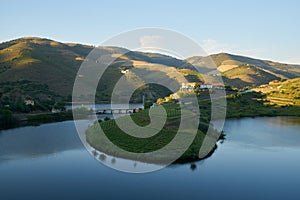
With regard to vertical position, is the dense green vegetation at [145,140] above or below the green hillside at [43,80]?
below

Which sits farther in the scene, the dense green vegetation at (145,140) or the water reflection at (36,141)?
the water reflection at (36,141)

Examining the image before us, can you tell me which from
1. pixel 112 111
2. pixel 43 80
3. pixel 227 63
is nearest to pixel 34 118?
pixel 112 111

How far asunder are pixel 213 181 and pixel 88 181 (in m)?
6.41

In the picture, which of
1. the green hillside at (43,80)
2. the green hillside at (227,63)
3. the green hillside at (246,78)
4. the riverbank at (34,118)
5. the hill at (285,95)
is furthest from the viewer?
the green hillside at (227,63)

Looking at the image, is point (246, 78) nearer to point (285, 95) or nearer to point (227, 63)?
point (227, 63)

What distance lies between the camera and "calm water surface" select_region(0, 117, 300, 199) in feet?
45.6

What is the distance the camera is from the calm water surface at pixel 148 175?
1389 cm

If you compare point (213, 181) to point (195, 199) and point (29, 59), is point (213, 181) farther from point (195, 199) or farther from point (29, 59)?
point (29, 59)

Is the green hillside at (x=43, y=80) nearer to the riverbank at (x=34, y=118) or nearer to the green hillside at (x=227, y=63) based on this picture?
the riverbank at (x=34, y=118)

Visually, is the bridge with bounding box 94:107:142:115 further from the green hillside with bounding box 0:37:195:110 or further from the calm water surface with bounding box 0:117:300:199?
the calm water surface with bounding box 0:117:300:199

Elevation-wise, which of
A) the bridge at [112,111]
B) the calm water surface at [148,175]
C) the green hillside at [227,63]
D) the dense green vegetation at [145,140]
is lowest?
the bridge at [112,111]

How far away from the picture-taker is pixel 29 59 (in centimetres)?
7162

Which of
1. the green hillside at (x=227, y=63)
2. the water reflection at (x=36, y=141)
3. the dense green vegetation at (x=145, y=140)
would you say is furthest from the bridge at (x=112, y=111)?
the green hillside at (x=227, y=63)

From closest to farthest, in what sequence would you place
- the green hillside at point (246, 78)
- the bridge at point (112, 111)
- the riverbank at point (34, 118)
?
the riverbank at point (34, 118) < the bridge at point (112, 111) < the green hillside at point (246, 78)
